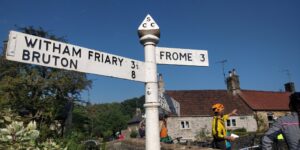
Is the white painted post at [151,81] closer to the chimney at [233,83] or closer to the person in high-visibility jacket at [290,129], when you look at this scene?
the person in high-visibility jacket at [290,129]

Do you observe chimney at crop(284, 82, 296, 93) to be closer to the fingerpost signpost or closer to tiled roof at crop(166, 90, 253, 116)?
tiled roof at crop(166, 90, 253, 116)

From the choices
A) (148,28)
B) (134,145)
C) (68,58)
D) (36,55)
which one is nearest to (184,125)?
(134,145)

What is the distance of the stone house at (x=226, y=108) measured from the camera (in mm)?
36969

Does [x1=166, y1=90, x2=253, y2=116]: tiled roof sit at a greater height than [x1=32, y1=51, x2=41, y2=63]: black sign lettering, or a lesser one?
greater

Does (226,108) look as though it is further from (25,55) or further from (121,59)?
(25,55)

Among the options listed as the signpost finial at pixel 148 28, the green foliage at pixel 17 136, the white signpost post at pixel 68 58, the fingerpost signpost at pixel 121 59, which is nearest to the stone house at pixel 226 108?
the fingerpost signpost at pixel 121 59

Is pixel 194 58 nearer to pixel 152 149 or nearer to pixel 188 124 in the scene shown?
pixel 152 149

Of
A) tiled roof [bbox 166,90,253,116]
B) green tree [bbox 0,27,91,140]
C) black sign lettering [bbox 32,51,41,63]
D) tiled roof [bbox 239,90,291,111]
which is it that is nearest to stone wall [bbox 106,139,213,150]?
black sign lettering [bbox 32,51,41,63]

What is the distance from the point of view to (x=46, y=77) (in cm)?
2841

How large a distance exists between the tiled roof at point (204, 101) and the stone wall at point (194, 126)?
65 centimetres

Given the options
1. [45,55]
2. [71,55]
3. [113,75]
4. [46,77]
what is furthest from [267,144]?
[46,77]

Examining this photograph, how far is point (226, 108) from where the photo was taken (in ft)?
126

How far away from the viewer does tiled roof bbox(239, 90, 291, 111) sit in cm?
4018

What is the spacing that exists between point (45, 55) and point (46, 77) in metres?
27.2
